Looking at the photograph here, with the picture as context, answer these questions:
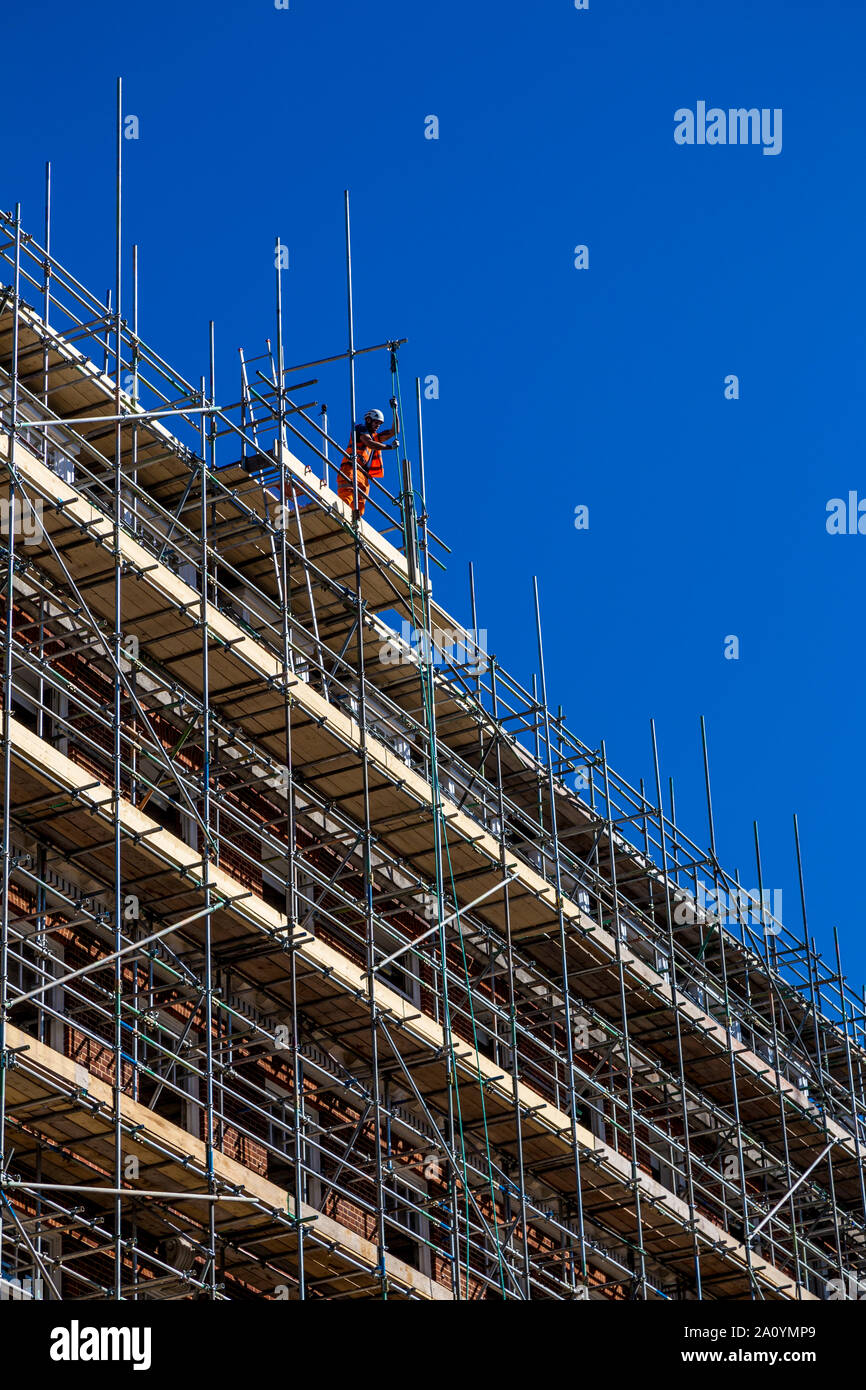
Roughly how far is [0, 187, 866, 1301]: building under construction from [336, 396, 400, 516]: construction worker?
515 mm

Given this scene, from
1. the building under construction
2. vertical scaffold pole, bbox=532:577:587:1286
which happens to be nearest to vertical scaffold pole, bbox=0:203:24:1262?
the building under construction

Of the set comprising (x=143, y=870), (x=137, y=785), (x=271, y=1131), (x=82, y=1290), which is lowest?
(x=82, y=1290)

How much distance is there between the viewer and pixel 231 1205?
21031mm

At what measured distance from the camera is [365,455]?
2877 centimetres

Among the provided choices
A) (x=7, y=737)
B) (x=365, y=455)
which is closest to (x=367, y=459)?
(x=365, y=455)

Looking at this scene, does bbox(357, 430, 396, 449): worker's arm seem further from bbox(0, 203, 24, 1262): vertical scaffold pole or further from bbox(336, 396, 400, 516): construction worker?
bbox(0, 203, 24, 1262): vertical scaffold pole

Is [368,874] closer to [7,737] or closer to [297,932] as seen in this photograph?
[297,932]

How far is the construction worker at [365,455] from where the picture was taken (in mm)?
28078

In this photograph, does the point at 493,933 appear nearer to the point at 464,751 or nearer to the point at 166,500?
the point at 464,751

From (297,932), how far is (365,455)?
7.63 meters

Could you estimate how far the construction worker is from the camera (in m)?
28.1

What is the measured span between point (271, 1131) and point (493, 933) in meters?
5.25

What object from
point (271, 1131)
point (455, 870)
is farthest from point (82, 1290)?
point (455, 870)

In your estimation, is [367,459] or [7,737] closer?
[7,737]
